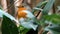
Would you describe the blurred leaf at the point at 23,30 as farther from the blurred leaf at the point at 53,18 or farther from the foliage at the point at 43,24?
the blurred leaf at the point at 53,18

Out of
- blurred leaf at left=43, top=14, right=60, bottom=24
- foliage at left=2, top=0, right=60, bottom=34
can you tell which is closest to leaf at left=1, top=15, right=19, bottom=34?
foliage at left=2, top=0, right=60, bottom=34

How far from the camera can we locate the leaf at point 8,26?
19.2 inches

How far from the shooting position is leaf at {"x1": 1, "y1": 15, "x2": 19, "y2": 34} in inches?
19.2

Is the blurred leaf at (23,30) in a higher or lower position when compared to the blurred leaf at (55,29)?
lower

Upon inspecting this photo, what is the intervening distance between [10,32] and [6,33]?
0.01m

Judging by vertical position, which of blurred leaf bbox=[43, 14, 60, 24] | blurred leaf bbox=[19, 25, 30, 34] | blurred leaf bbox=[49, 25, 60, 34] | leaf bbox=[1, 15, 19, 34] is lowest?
blurred leaf bbox=[19, 25, 30, 34]

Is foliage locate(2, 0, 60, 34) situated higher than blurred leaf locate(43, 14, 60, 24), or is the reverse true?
blurred leaf locate(43, 14, 60, 24)

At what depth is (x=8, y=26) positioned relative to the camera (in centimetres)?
50

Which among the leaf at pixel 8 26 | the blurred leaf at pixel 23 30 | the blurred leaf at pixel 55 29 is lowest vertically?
the blurred leaf at pixel 23 30

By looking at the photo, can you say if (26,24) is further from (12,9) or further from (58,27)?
(12,9)

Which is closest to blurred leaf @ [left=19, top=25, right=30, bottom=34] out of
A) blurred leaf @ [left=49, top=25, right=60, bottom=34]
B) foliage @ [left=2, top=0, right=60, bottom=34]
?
foliage @ [left=2, top=0, right=60, bottom=34]

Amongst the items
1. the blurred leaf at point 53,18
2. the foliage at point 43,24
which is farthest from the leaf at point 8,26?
the blurred leaf at point 53,18

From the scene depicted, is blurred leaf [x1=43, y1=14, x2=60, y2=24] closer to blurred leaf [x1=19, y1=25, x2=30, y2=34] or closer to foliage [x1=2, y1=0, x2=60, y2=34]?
foliage [x1=2, y1=0, x2=60, y2=34]

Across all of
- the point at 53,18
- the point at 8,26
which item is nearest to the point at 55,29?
the point at 53,18
